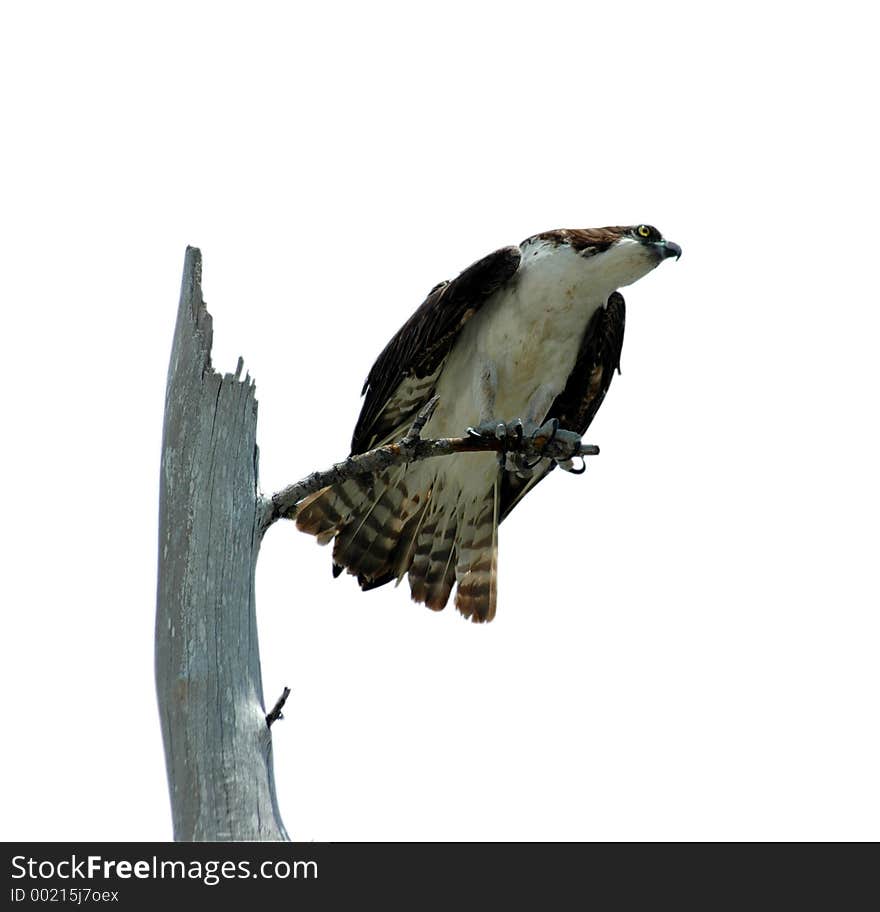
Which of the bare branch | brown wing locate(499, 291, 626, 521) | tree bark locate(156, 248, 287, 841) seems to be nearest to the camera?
tree bark locate(156, 248, 287, 841)

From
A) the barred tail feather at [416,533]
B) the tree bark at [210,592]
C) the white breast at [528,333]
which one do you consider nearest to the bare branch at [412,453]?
the tree bark at [210,592]

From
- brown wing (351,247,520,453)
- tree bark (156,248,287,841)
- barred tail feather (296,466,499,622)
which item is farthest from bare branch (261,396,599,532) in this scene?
barred tail feather (296,466,499,622)

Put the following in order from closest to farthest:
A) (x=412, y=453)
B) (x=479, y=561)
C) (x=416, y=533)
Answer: (x=412, y=453) < (x=416, y=533) < (x=479, y=561)

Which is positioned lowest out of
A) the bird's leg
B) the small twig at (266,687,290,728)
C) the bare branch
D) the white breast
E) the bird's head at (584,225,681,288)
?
the small twig at (266,687,290,728)

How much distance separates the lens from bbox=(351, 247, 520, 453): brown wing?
8.04 meters

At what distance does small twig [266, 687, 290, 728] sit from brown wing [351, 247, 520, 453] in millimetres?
2524

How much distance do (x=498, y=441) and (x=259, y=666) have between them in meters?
2.17

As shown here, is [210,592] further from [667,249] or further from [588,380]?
[667,249]

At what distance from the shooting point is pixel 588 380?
8.50 meters

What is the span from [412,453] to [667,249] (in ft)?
6.83

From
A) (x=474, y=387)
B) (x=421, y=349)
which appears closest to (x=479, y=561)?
(x=474, y=387)

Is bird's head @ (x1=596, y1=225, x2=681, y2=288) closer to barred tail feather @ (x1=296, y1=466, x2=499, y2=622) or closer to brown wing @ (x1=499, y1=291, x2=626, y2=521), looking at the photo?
brown wing @ (x1=499, y1=291, x2=626, y2=521)
